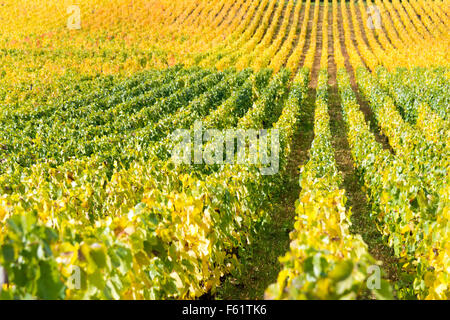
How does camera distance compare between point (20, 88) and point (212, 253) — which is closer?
point (212, 253)

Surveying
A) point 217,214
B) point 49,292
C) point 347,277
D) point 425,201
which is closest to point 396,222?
point 425,201

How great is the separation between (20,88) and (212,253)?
60.7 ft

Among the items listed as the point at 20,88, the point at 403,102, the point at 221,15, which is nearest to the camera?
the point at 403,102

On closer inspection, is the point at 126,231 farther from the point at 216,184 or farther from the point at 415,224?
the point at 415,224

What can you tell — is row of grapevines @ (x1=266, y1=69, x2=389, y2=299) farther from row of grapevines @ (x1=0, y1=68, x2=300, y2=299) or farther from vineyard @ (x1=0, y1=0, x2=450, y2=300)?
row of grapevines @ (x1=0, y1=68, x2=300, y2=299)

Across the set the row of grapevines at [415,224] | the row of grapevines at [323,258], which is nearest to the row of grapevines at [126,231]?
the row of grapevines at [323,258]

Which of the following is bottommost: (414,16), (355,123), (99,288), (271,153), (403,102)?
(99,288)

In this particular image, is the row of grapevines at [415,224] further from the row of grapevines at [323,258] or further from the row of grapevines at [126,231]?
the row of grapevines at [126,231]

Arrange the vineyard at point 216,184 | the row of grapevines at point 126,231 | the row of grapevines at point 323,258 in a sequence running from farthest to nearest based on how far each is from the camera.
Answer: the vineyard at point 216,184
the row of grapevines at point 126,231
the row of grapevines at point 323,258

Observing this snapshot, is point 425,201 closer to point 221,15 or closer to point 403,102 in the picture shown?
point 403,102

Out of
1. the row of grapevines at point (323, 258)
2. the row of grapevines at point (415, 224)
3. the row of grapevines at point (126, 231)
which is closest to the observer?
the row of grapevines at point (323, 258)

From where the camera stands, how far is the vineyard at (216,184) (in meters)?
3.01

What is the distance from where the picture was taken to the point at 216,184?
574cm

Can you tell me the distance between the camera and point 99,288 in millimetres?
2969
